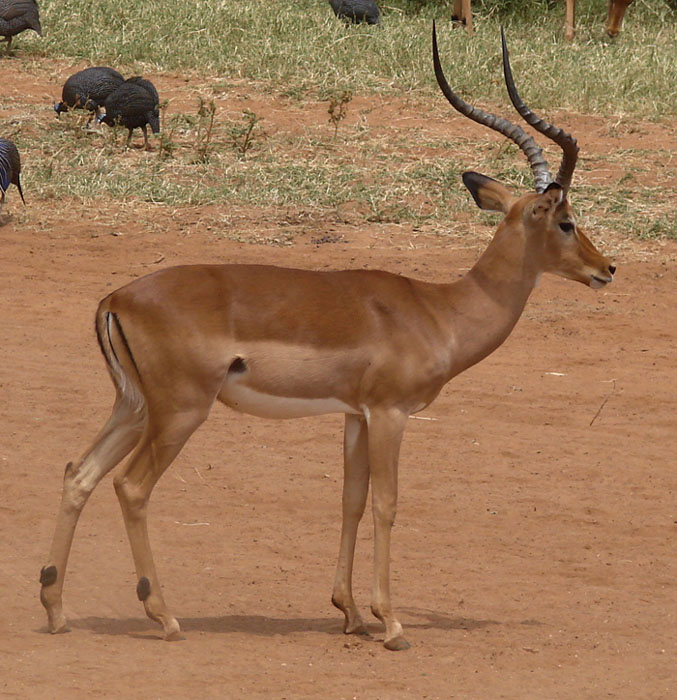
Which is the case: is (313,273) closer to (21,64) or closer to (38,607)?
(38,607)

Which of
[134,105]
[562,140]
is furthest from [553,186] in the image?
[134,105]

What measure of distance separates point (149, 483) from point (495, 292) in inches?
58.5

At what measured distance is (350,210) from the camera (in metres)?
10.6

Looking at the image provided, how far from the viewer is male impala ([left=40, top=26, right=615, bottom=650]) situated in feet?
14.7

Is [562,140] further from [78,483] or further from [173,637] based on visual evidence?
[173,637]

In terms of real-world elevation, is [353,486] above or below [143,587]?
above

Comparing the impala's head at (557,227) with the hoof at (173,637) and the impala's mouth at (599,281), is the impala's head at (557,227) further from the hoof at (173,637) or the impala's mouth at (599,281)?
the hoof at (173,637)

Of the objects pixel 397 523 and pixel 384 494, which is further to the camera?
pixel 397 523

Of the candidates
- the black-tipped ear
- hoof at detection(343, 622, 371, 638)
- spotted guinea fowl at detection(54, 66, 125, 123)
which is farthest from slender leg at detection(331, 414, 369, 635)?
spotted guinea fowl at detection(54, 66, 125, 123)

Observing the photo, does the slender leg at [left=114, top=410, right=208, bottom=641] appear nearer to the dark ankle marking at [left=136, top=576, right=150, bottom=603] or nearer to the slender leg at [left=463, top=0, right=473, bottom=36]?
the dark ankle marking at [left=136, top=576, right=150, bottom=603]

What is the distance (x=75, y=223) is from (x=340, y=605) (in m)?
6.09

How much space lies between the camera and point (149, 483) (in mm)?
4520

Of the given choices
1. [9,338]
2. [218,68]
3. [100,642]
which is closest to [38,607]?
[100,642]

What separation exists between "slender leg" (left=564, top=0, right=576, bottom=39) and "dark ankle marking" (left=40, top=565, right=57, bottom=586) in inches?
552
